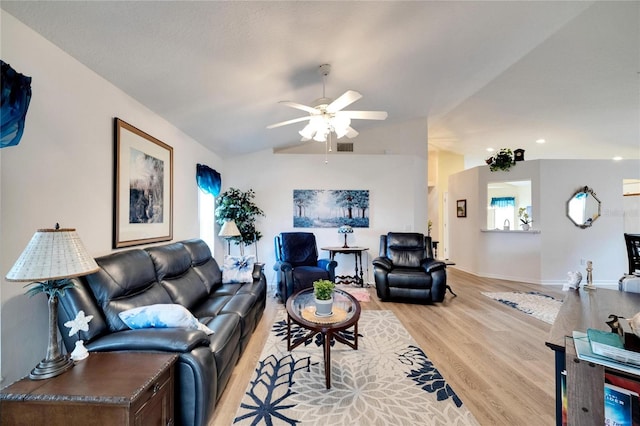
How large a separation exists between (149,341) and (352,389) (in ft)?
4.80

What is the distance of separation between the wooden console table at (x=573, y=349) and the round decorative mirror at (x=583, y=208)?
4.42 metres

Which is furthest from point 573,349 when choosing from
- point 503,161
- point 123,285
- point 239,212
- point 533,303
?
point 503,161

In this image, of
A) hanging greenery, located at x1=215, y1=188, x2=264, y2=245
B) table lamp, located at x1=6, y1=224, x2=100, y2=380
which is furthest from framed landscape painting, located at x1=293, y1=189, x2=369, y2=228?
table lamp, located at x1=6, y1=224, x2=100, y2=380

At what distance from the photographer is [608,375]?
0.84 meters

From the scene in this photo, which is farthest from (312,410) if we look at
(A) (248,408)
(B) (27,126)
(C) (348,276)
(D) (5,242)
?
(C) (348,276)

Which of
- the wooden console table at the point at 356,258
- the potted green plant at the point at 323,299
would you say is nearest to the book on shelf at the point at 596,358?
the potted green plant at the point at 323,299

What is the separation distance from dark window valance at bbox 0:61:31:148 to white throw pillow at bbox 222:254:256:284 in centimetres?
235

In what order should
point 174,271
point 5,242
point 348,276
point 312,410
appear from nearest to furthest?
point 5,242
point 312,410
point 174,271
point 348,276

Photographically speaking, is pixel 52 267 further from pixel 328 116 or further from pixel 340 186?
pixel 340 186

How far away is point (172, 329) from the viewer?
5.19 ft

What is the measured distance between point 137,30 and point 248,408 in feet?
8.51

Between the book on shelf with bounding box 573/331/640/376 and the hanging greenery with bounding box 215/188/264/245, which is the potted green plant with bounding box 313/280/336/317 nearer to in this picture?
the book on shelf with bounding box 573/331/640/376

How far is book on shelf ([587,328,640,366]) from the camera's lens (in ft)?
2.76

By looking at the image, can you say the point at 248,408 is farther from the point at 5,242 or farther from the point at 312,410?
the point at 5,242
